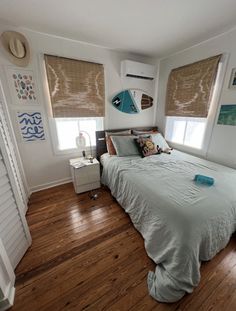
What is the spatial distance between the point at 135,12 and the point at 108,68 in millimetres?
1083

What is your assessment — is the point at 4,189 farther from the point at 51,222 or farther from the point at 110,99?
the point at 110,99

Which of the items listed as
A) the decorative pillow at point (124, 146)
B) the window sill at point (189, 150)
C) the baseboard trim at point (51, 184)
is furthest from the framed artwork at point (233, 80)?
the baseboard trim at point (51, 184)

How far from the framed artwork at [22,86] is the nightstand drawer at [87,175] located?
4.13 ft

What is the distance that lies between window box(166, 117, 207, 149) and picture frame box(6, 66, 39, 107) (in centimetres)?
256

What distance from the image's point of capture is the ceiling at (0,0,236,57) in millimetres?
1437

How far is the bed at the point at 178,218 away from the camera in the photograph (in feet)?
3.52

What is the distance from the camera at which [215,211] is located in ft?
3.92

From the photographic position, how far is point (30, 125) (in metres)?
2.20

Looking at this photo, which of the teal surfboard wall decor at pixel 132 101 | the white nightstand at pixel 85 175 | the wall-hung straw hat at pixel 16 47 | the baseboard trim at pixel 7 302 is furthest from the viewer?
the teal surfboard wall decor at pixel 132 101

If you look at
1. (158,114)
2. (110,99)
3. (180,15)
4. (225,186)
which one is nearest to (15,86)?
(110,99)

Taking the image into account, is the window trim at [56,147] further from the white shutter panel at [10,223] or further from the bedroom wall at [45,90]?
the white shutter panel at [10,223]

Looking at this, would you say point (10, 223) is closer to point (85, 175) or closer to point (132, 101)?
point (85, 175)

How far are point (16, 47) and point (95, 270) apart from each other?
2.75m

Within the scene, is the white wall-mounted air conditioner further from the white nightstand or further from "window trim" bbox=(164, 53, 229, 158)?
the white nightstand
